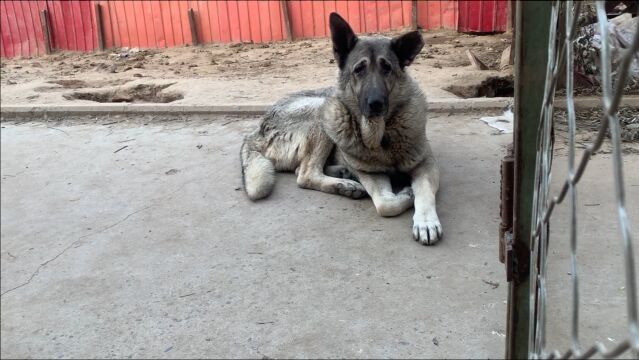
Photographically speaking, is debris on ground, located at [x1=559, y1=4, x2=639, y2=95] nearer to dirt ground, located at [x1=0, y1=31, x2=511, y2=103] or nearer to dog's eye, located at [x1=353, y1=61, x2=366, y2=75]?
dirt ground, located at [x1=0, y1=31, x2=511, y2=103]

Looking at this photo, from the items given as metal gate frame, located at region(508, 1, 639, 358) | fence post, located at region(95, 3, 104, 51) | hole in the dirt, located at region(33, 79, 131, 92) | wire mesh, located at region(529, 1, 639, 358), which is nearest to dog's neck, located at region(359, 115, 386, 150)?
wire mesh, located at region(529, 1, 639, 358)

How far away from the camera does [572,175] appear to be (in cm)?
111

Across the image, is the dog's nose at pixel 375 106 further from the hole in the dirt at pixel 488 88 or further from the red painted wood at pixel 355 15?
the red painted wood at pixel 355 15

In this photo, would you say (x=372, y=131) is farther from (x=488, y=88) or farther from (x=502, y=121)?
(x=488, y=88)

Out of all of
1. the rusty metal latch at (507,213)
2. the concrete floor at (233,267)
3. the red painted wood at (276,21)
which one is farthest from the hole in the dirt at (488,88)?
the red painted wood at (276,21)

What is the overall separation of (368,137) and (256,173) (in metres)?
0.77

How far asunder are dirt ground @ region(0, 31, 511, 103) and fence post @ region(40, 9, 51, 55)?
41cm

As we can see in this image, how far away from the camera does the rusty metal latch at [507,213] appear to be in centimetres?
153

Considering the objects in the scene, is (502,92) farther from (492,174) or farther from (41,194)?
(41,194)

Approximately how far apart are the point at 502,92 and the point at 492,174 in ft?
8.12

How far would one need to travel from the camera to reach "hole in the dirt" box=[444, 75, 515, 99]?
5.63m

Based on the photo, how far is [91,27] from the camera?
11539mm

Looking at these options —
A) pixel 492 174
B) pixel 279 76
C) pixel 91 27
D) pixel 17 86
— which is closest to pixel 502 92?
pixel 492 174

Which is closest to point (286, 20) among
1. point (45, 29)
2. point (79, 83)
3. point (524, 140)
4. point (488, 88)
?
point (79, 83)
